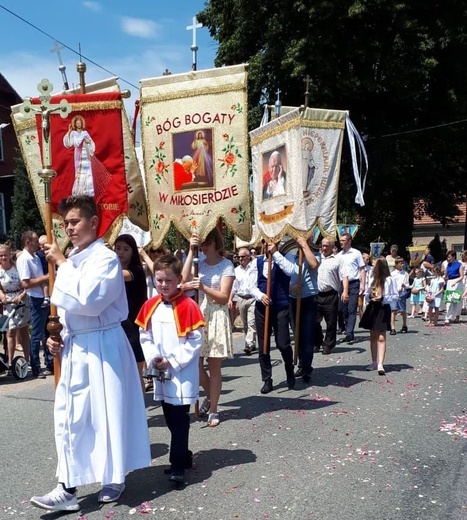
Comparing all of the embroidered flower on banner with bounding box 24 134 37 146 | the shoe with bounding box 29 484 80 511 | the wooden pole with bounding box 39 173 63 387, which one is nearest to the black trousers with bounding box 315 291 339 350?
the embroidered flower on banner with bounding box 24 134 37 146

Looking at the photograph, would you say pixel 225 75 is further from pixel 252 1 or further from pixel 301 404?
pixel 252 1

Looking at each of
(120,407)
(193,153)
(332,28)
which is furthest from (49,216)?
(332,28)

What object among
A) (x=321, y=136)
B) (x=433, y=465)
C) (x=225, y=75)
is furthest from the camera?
(x=321, y=136)

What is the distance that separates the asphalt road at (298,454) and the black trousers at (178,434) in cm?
20

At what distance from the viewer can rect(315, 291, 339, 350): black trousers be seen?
1079 cm

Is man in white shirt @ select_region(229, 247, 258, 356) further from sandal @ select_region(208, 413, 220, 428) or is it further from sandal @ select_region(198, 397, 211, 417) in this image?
sandal @ select_region(208, 413, 220, 428)

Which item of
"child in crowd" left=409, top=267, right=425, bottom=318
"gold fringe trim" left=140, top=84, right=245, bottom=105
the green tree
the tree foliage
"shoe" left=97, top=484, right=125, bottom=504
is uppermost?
the tree foliage

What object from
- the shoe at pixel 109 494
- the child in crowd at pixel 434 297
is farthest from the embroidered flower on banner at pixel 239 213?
the child in crowd at pixel 434 297

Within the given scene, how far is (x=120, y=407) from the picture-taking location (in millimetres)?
4191

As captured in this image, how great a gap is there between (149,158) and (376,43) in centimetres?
1990

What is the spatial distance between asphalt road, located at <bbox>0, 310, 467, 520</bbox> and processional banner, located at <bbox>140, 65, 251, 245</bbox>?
193 centimetres

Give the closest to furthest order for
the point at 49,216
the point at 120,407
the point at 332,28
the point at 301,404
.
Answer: the point at 120,407 → the point at 49,216 → the point at 301,404 → the point at 332,28

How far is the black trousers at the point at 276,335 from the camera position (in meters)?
7.77

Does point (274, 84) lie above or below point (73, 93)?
above
